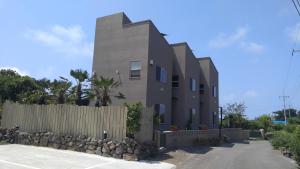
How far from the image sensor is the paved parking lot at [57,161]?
1244 centimetres

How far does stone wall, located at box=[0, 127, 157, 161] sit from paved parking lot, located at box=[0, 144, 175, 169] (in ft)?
1.84

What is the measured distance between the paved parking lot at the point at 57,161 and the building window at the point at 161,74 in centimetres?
975

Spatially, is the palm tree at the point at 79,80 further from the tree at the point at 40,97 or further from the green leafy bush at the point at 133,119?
the green leafy bush at the point at 133,119

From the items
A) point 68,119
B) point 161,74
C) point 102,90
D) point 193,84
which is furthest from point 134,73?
point 193,84

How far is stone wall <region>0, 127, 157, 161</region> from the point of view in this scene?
15.4m

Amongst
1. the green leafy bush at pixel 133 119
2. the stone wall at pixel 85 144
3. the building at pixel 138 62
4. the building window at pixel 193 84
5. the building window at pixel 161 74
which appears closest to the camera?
the stone wall at pixel 85 144

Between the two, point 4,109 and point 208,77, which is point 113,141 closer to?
point 4,109

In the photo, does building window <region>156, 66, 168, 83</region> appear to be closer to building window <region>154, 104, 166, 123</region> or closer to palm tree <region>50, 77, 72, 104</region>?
building window <region>154, 104, 166, 123</region>

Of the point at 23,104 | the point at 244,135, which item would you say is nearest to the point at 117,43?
the point at 23,104

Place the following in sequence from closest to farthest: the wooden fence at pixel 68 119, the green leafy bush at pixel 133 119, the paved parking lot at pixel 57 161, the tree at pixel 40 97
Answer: the paved parking lot at pixel 57 161 < the green leafy bush at pixel 133 119 < the wooden fence at pixel 68 119 < the tree at pixel 40 97

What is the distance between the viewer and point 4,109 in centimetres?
2048

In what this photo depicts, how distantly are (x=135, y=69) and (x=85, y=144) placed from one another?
7.54 metres

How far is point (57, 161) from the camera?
1341 centimetres

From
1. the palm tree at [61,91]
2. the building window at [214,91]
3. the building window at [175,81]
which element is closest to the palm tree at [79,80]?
the palm tree at [61,91]
